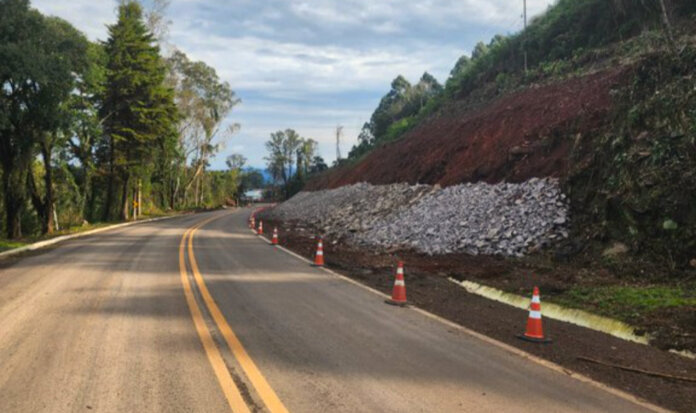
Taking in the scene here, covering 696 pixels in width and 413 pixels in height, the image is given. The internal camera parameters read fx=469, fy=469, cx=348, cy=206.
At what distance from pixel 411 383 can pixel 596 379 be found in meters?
2.14

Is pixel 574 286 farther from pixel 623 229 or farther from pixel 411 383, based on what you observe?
pixel 411 383

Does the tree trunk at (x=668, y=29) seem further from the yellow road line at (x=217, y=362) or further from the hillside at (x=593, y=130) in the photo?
the yellow road line at (x=217, y=362)

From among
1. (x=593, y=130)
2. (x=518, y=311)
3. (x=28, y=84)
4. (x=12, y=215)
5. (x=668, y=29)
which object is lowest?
(x=518, y=311)

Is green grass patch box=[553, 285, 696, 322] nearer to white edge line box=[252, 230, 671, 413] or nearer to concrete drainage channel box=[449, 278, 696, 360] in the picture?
concrete drainage channel box=[449, 278, 696, 360]

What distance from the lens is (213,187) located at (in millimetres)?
91062

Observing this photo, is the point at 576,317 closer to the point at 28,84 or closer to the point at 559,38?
the point at 28,84

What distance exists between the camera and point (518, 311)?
27.9 ft

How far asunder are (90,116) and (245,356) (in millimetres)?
24768

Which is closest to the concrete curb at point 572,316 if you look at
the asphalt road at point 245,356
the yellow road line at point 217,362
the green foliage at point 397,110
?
the asphalt road at point 245,356

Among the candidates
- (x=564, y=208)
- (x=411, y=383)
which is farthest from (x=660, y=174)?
(x=411, y=383)

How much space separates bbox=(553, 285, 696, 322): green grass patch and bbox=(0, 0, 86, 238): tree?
1888 cm

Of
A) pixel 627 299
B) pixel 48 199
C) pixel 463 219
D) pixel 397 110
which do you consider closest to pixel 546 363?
pixel 627 299

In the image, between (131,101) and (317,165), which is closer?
(131,101)

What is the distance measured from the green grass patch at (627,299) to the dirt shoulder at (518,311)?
415mm
